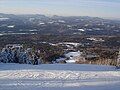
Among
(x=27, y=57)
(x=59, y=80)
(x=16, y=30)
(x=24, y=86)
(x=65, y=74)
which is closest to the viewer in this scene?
(x=24, y=86)

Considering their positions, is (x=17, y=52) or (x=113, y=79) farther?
(x=17, y=52)

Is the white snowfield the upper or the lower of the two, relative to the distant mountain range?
upper

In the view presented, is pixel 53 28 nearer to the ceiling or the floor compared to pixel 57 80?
nearer to the floor

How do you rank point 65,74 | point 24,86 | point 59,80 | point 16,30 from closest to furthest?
point 24,86, point 59,80, point 65,74, point 16,30

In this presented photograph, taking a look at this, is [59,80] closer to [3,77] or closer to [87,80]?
[87,80]

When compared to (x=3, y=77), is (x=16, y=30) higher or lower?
lower

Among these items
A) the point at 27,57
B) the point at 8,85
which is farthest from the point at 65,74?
the point at 27,57

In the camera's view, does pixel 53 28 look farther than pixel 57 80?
Yes

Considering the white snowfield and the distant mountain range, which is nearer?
the white snowfield

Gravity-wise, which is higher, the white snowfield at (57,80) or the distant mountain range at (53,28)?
the white snowfield at (57,80)

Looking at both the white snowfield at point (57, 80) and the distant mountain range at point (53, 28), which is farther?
the distant mountain range at point (53, 28)
